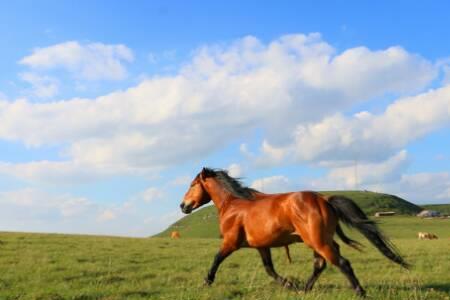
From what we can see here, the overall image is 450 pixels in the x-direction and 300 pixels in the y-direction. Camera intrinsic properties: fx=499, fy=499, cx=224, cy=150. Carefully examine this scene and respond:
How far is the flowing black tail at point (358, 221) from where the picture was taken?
9586 mm

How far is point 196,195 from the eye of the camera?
12312 millimetres

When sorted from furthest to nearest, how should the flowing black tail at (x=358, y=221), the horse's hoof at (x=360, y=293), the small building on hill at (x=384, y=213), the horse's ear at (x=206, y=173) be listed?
the small building on hill at (x=384, y=213) < the horse's ear at (x=206, y=173) < the flowing black tail at (x=358, y=221) < the horse's hoof at (x=360, y=293)

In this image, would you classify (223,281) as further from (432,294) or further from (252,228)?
(432,294)

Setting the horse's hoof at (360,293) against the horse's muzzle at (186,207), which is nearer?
the horse's hoof at (360,293)

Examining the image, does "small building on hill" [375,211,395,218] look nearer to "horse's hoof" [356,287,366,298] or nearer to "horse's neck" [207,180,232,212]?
"horse's neck" [207,180,232,212]

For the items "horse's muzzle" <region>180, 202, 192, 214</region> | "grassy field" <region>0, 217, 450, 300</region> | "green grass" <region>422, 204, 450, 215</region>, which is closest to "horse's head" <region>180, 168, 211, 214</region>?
"horse's muzzle" <region>180, 202, 192, 214</region>

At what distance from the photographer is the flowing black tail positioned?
9.59 m

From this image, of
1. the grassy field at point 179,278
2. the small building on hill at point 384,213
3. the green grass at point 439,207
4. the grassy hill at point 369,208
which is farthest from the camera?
the green grass at point 439,207

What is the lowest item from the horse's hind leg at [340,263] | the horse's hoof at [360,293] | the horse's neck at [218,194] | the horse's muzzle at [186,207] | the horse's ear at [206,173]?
the horse's hoof at [360,293]

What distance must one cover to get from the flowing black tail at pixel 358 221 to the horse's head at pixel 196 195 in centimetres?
359

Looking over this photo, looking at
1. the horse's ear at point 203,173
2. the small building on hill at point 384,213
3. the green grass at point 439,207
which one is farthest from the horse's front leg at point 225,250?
the green grass at point 439,207

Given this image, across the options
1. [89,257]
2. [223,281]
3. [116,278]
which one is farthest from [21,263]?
[223,281]

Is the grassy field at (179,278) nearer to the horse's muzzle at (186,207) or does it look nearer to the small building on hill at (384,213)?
the horse's muzzle at (186,207)

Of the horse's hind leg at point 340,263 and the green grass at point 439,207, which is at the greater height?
the green grass at point 439,207
